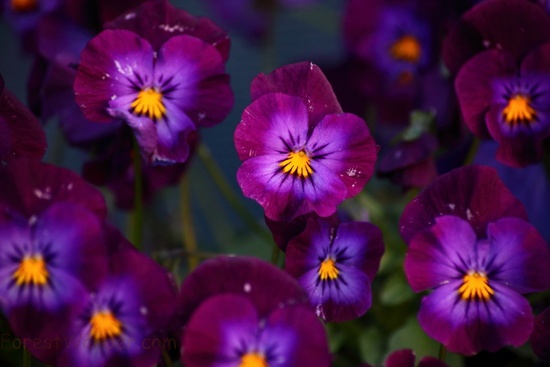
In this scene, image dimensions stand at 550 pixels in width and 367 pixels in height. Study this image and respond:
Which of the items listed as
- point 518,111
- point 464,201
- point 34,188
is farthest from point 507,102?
point 34,188

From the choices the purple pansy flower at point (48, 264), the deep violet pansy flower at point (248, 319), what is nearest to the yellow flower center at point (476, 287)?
the deep violet pansy flower at point (248, 319)

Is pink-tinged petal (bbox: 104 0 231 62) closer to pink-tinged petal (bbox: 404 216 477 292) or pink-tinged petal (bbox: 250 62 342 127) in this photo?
pink-tinged petal (bbox: 250 62 342 127)

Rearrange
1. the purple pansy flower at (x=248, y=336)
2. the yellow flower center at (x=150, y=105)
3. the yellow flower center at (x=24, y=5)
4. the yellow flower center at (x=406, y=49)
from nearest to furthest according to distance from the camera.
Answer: the purple pansy flower at (x=248, y=336) → the yellow flower center at (x=150, y=105) → the yellow flower center at (x=24, y=5) → the yellow flower center at (x=406, y=49)

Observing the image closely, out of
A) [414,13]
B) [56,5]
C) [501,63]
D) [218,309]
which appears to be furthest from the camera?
[414,13]

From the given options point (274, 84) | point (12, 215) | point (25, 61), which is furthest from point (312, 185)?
point (25, 61)

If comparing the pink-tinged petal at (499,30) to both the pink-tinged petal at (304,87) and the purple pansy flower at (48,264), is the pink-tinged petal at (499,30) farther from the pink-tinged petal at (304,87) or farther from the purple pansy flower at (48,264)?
the purple pansy flower at (48,264)

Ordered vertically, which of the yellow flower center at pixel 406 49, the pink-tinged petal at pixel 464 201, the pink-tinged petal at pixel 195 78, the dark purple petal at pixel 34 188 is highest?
the yellow flower center at pixel 406 49

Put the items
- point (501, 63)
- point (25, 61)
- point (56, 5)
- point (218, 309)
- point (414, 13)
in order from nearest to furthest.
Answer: point (218, 309) → point (501, 63) → point (56, 5) → point (414, 13) → point (25, 61)

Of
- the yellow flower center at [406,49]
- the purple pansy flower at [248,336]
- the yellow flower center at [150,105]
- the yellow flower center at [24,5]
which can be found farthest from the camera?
the yellow flower center at [406,49]

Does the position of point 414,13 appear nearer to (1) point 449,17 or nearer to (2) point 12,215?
(1) point 449,17
